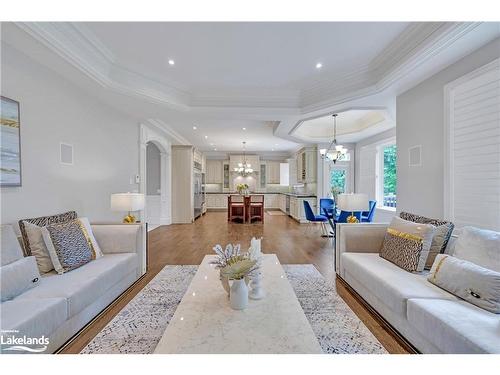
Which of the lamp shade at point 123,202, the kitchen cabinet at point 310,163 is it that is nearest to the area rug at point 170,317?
the lamp shade at point 123,202

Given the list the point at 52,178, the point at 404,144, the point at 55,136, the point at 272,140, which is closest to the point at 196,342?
the point at 52,178

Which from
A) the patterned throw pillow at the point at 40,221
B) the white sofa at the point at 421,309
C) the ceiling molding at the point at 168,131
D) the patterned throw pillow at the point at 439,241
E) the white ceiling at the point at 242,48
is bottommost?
the white sofa at the point at 421,309

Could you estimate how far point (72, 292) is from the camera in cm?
197

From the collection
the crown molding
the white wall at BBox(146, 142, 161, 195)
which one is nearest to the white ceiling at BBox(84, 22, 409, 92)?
the crown molding

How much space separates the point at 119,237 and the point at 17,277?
4.11 feet

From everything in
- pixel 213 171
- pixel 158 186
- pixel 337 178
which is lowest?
pixel 158 186

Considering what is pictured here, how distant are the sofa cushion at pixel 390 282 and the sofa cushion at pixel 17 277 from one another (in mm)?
2938

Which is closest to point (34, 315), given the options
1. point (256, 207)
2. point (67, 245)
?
point (67, 245)

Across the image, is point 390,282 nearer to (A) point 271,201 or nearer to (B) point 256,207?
(B) point 256,207

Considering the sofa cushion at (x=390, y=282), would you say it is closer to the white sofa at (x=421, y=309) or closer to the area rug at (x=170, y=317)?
the white sofa at (x=421, y=309)

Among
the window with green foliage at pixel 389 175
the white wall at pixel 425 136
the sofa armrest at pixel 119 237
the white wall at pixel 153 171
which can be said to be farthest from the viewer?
the white wall at pixel 153 171

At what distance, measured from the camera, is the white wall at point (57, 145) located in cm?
253

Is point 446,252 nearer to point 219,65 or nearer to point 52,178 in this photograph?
point 219,65

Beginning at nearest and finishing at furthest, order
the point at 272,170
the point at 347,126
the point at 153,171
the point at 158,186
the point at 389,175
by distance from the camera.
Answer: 1. the point at 389,175
2. the point at 347,126
3. the point at 158,186
4. the point at 153,171
5. the point at 272,170
